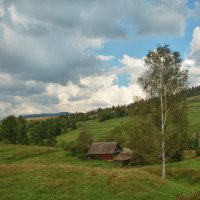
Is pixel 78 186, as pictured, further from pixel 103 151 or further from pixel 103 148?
pixel 103 148

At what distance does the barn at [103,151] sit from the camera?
9589cm

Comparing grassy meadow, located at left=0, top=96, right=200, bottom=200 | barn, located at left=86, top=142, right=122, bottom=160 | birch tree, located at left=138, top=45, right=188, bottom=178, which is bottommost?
barn, located at left=86, top=142, right=122, bottom=160

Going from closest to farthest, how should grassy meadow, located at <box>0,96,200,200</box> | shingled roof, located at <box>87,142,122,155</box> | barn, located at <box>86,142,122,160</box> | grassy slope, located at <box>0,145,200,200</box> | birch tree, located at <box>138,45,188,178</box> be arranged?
grassy meadow, located at <box>0,96,200,200</box> → grassy slope, located at <box>0,145,200,200</box> → birch tree, located at <box>138,45,188,178</box> → barn, located at <box>86,142,122,160</box> → shingled roof, located at <box>87,142,122,155</box>

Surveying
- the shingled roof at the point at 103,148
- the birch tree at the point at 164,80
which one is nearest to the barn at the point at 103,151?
the shingled roof at the point at 103,148

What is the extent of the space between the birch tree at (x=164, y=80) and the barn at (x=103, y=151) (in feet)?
182

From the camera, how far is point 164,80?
41.1 metres

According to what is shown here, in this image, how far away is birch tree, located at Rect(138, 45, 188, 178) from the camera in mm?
40562

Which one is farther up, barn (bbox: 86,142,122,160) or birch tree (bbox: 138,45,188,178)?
birch tree (bbox: 138,45,188,178)

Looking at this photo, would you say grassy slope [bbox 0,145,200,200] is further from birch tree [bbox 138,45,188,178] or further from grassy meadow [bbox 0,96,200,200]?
birch tree [bbox 138,45,188,178]

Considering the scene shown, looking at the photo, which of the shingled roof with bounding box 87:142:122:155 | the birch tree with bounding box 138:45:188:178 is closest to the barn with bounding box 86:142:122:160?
the shingled roof with bounding box 87:142:122:155

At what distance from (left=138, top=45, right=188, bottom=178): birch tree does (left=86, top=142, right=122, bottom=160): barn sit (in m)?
55.3

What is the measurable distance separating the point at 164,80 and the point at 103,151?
194 feet

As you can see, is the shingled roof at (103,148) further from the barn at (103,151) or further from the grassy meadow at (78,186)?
the grassy meadow at (78,186)

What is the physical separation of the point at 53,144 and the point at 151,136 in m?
94.7
